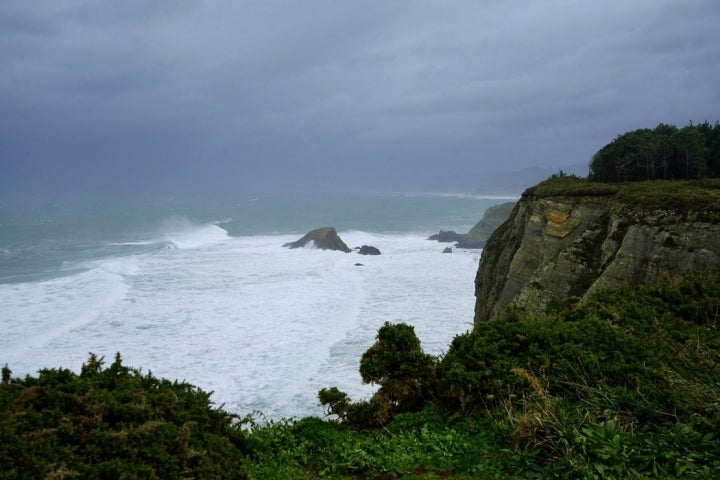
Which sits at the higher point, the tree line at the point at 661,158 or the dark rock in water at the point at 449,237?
the tree line at the point at 661,158

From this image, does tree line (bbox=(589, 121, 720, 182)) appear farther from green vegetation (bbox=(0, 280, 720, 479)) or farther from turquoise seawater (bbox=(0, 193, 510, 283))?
turquoise seawater (bbox=(0, 193, 510, 283))

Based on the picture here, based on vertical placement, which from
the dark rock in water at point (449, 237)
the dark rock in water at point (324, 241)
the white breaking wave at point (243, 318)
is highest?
the dark rock in water at point (324, 241)

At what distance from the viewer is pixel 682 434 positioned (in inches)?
244

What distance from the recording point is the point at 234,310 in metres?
32.5

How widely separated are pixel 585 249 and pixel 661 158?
1036 centimetres

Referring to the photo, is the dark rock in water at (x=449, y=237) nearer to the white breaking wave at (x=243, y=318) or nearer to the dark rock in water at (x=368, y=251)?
the dark rock in water at (x=368, y=251)

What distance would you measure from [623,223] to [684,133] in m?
11.1

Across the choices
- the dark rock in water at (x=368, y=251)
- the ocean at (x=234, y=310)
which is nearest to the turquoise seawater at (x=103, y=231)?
the ocean at (x=234, y=310)

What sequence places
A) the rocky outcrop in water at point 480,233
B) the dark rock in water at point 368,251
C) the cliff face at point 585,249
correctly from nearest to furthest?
the cliff face at point 585,249, the dark rock in water at point 368,251, the rocky outcrop in water at point 480,233

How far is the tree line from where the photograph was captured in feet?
82.5

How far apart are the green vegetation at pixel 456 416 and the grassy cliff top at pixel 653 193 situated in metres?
8.27

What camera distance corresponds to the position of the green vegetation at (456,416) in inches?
217

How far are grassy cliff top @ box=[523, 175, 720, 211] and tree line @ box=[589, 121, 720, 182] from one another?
380cm

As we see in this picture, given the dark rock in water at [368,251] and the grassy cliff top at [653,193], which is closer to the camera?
the grassy cliff top at [653,193]
